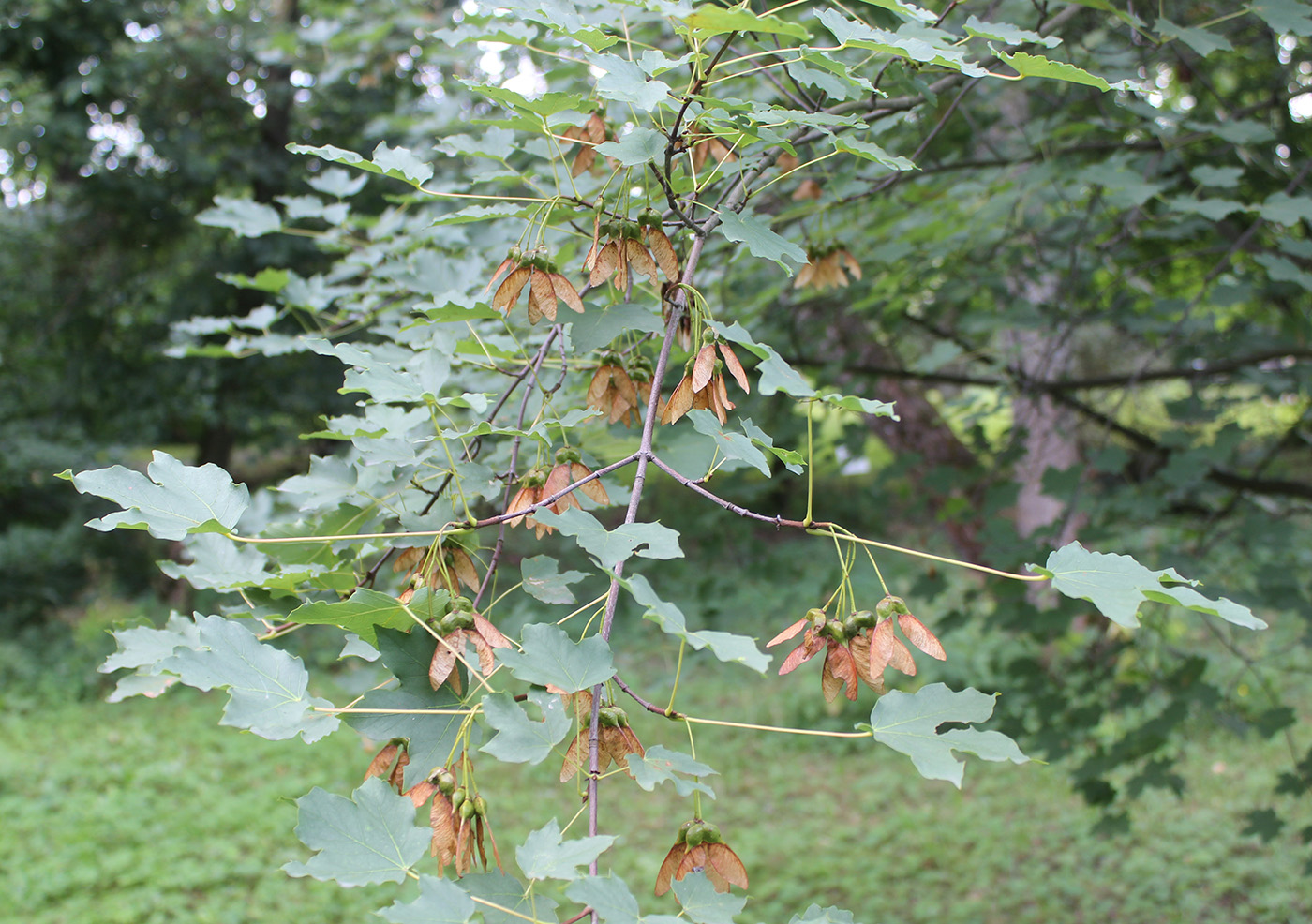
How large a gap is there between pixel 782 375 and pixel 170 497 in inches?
24.8

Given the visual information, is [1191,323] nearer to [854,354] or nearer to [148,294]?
[854,354]

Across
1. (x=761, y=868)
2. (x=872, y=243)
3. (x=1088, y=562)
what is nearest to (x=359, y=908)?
(x=761, y=868)

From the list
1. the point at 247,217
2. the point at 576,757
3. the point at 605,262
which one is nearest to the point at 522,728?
the point at 576,757

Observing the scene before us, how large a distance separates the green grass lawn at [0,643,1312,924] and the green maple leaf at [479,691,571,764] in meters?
2.24

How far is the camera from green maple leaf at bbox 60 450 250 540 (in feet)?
2.68

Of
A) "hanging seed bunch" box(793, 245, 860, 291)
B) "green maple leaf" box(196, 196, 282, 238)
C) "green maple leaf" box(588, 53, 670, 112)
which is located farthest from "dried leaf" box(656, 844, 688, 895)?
"green maple leaf" box(196, 196, 282, 238)

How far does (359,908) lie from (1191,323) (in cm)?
356

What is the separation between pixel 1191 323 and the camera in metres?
2.45

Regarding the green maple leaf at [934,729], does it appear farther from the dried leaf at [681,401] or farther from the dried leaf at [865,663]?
the dried leaf at [681,401]

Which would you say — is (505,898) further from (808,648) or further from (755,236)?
(755,236)

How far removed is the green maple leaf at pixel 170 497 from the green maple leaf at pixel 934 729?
2.14ft

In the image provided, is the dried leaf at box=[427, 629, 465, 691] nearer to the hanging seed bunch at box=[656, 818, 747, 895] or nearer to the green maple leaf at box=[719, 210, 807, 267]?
the hanging seed bunch at box=[656, 818, 747, 895]

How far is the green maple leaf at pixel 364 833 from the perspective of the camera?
0.72 m

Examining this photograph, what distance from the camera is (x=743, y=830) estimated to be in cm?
430
